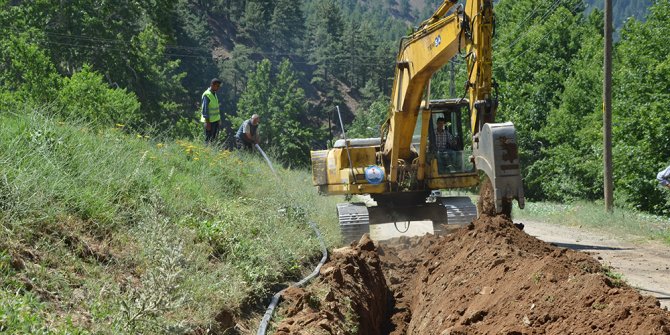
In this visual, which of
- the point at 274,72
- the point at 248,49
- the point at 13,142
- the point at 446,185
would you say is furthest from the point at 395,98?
the point at 248,49

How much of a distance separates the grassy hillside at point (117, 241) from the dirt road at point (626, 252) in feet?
14.6

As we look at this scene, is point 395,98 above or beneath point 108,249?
above

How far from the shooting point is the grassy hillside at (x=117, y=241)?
6137 mm

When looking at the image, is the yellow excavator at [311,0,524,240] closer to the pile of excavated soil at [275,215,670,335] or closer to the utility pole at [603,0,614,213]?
the pile of excavated soil at [275,215,670,335]

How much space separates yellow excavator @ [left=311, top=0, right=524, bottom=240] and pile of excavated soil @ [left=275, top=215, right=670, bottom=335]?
5.39ft

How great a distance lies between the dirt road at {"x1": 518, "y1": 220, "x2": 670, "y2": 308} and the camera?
11370 millimetres

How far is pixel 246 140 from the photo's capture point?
21.3 m

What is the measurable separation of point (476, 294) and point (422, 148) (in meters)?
7.45

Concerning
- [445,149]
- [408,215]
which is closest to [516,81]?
[445,149]

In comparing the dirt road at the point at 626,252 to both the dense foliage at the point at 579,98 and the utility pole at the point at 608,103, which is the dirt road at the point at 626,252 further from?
the dense foliage at the point at 579,98

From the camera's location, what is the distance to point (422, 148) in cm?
1543

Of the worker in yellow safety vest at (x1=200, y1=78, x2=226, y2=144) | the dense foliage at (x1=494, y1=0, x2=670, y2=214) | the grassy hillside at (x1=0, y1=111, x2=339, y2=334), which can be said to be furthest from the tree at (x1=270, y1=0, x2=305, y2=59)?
the grassy hillside at (x1=0, y1=111, x2=339, y2=334)

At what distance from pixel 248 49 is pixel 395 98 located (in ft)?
383

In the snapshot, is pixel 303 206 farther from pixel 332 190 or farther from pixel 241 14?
pixel 241 14
